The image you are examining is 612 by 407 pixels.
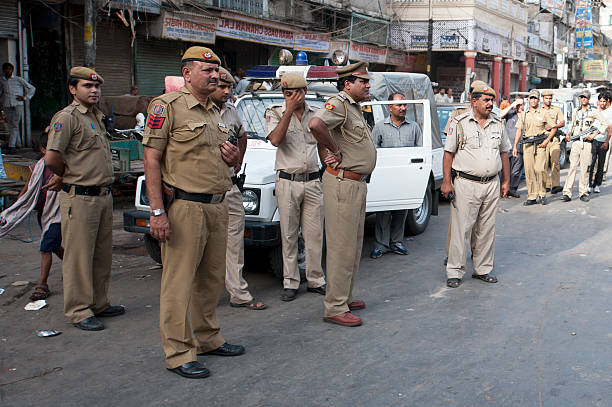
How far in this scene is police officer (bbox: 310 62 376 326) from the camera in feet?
16.5

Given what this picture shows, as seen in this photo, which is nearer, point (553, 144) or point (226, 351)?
point (226, 351)

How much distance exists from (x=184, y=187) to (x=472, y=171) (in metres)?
3.34

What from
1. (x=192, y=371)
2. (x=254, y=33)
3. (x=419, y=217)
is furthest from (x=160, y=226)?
A: (x=254, y=33)

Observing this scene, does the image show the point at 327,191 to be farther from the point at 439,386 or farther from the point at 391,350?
the point at 439,386

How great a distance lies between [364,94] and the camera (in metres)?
5.07

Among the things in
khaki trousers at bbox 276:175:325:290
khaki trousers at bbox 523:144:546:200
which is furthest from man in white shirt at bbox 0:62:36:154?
khaki trousers at bbox 523:144:546:200

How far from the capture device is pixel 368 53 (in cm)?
2475

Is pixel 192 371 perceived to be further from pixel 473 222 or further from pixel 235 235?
pixel 473 222

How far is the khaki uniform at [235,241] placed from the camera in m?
5.42

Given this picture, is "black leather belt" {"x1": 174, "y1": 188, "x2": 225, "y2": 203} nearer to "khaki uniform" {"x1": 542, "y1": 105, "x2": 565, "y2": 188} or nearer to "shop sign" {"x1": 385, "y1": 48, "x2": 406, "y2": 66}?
"khaki uniform" {"x1": 542, "y1": 105, "x2": 565, "y2": 188}

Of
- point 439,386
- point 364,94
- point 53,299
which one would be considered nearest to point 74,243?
point 53,299

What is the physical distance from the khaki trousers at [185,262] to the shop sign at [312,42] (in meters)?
17.1

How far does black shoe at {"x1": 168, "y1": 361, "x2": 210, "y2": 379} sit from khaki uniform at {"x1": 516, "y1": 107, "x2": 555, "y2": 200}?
8.48 meters

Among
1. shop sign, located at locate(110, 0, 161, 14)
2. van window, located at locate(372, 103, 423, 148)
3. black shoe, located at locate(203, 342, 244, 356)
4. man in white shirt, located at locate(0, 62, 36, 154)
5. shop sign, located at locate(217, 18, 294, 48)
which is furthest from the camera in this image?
shop sign, located at locate(217, 18, 294, 48)
